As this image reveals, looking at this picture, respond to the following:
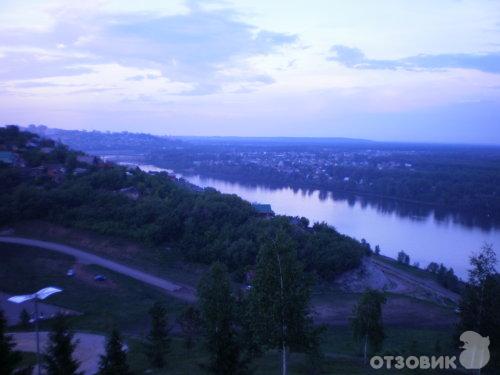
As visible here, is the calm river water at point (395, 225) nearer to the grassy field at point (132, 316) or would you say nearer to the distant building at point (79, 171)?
the grassy field at point (132, 316)

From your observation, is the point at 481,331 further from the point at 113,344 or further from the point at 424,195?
the point at 424,195

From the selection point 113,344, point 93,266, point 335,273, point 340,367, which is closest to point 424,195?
point 335,273

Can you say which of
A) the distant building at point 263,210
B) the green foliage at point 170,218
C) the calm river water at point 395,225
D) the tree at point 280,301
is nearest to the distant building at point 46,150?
the green foliage at point 170,218

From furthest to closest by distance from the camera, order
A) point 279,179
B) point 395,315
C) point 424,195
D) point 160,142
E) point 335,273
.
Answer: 1. point 160,142
2. point 279,179
3. point 424,195
4. point 335,273
5. point 395,315

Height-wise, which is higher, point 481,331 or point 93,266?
point 481,331

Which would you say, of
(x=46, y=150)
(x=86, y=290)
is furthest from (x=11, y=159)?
(x=86, y=290)

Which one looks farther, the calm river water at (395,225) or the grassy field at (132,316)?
the calm river water at (395,225)

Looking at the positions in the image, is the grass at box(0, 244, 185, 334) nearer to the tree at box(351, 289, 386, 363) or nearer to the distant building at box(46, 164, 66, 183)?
the tree at box(351, 289, 386, 363)
